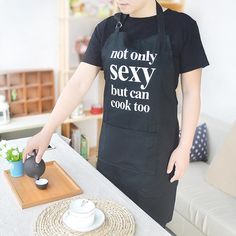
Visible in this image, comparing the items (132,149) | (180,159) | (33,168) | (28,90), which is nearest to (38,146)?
(33,168)

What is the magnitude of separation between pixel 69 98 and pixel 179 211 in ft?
3.76

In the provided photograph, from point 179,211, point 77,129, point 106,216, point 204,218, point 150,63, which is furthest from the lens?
point 77,129

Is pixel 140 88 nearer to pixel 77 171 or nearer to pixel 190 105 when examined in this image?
pixel 190 105

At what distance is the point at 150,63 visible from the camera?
3.96 ft

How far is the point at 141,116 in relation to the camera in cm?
124

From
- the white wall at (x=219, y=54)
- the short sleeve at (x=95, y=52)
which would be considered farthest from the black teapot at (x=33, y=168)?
the white wall at (x=219, y=54)

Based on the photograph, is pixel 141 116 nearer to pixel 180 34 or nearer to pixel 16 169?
pixel 180 34

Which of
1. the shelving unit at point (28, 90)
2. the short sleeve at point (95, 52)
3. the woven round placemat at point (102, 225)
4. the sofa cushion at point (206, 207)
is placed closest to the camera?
the woven round placemat at point (102, 225)

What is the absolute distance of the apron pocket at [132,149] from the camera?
1270 mm

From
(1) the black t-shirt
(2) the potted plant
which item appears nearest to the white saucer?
(2) the potted plant

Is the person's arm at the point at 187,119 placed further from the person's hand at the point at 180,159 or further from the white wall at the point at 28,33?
the white wall at the point at 28,33

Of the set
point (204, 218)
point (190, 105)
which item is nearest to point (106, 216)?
point (190, 105)

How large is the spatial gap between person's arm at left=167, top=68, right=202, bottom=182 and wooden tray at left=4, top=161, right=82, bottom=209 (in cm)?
37

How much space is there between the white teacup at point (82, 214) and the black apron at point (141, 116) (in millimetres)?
391
